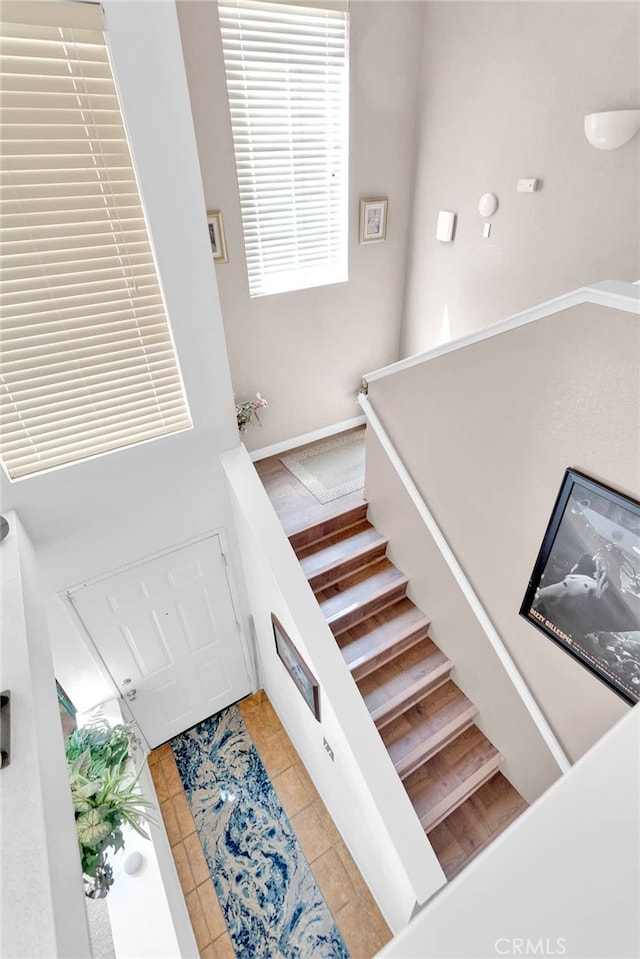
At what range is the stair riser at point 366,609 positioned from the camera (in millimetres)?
3389

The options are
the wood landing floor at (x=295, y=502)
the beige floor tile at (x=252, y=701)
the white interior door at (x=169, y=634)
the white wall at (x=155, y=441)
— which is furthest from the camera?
the beige floor tile at (x=252, y=701)

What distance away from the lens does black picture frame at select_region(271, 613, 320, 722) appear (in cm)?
267

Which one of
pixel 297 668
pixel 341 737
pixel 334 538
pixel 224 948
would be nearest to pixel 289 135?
pixel 334 538

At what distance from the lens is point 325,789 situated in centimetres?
336

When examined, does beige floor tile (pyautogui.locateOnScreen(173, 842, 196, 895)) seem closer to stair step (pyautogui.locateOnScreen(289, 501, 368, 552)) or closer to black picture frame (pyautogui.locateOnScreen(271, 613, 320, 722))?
black picture frame (pyautogui.locateOnScreen(271, 613, 320, 722))

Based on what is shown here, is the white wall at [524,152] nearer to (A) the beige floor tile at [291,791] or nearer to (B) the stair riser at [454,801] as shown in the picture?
(B) the stair riser at [454,801]

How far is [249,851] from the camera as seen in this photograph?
3387mm

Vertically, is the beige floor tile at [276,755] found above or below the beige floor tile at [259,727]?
below

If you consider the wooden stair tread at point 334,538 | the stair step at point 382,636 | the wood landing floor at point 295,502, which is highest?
the wood landing floor at point 295,502

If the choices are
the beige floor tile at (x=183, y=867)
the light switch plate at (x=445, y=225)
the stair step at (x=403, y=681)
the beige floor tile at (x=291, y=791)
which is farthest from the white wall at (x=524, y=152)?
the beige floor tile at (x=183, y=867)

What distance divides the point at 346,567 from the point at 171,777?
2305mm

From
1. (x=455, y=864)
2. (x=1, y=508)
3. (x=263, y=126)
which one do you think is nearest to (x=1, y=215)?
(x=1, y=508)

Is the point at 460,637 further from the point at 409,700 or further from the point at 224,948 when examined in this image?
the point at 224,948

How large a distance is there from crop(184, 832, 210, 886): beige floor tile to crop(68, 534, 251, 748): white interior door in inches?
31.5
